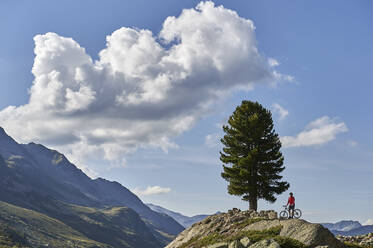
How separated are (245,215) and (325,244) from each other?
15819 millimetres

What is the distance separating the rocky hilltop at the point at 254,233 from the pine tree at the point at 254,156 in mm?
5467

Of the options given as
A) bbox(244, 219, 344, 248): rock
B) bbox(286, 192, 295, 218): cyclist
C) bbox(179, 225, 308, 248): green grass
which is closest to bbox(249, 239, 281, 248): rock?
bbox(179, 225, 308, 248): green grass

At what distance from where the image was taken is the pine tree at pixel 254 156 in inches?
2142

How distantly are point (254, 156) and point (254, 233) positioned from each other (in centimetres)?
1870

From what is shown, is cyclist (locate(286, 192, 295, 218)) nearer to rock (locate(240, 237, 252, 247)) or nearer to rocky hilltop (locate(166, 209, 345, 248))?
rocky hilltop (locate(166, 209, 345, 248))

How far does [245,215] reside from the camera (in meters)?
46.1

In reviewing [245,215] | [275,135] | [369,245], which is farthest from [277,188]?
[369,245]

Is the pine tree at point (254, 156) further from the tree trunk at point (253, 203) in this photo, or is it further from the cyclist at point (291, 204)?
the cyclist at point (291, 204)

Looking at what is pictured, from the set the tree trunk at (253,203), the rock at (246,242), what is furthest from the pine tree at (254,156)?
the rock at (246,242)

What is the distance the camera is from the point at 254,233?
36.3m

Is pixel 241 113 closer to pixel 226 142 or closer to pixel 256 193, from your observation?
pixel 226 142

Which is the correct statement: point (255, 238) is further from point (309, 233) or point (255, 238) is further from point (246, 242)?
point (309, 233)

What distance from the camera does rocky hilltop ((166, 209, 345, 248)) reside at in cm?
3058

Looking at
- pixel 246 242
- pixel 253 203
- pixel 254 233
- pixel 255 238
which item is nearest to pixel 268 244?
pixel 246 242
